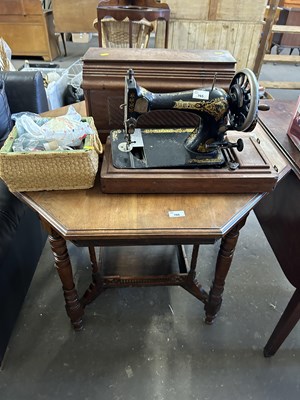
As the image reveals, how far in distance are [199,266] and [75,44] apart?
517 cm

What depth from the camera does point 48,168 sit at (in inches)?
33.6

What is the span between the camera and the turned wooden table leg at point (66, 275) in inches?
37.2

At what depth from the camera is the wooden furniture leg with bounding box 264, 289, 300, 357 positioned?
110 centimetres

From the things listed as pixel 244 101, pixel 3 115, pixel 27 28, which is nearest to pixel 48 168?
pixel 244 101

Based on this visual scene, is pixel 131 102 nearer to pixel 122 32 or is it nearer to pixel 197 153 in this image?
pixel 197 153

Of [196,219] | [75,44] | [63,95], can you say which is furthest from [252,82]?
[75,44]

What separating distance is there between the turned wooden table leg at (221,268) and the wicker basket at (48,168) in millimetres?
489

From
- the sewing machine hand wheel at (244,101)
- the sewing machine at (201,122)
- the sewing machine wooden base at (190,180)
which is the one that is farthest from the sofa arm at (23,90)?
the sewing machine hand wheel at (244,101)

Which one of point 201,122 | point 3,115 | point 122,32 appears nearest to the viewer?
point 201,122

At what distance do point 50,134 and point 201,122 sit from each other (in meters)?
0.48

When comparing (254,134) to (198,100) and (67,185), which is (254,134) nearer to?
(198,100)

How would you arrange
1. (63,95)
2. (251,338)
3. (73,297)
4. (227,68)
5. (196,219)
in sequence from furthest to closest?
(63,95), (251,338), (73,297), (227,68), (196,219)

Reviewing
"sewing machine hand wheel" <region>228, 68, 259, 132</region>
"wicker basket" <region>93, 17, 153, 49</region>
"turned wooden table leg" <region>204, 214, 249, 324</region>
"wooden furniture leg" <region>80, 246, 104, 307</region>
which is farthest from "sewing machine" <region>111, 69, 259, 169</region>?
"wicker basket" <region>93, 17, 153, 49</region>

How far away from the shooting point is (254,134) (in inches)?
48.2
